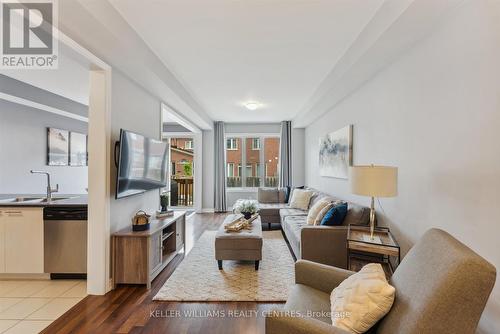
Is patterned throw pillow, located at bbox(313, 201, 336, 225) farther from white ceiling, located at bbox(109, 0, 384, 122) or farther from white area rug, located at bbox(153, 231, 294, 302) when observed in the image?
white ceiling, located at bbox(109, 0, 384, 122)

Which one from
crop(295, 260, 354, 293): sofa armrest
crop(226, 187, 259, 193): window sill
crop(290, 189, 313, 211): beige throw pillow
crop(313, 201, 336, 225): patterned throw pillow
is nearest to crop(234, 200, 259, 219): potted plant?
crop(313, 201, 336, 225): patterned throw pillow

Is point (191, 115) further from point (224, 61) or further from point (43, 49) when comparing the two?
point (43, 49)

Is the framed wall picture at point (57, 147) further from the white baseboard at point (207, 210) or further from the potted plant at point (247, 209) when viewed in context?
the potted plant at point (247, 209)

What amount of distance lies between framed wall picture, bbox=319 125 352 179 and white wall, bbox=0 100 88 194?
5.18m

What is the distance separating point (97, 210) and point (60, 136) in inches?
127

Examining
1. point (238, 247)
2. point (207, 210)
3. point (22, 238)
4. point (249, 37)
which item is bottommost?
point (207, 210)

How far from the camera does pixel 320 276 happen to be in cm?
176

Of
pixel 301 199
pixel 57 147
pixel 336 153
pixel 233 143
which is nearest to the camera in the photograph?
pixel 336 153

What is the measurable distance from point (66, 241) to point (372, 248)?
3.26m

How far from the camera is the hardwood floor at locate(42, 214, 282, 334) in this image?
2.00 metres

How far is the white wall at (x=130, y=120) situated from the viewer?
268 cm

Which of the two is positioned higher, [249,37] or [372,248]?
[249,37]

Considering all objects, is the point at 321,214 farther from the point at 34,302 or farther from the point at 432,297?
the point at 34,302

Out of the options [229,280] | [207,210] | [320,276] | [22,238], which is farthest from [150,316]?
[207,210]
